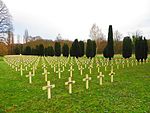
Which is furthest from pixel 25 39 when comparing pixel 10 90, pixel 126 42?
pixel 10 90

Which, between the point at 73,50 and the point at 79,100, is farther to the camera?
the point at 73,50

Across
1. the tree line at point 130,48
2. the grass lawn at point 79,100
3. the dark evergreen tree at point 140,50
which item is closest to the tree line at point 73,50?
the tree line at point 130,48

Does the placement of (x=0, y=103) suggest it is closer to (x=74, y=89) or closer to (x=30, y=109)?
(x=30, y=109)

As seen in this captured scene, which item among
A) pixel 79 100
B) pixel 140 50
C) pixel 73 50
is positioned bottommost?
pixel 79 100

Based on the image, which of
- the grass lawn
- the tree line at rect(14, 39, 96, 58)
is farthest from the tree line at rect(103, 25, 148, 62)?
the grass lawn

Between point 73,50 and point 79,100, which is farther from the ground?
point 73,50

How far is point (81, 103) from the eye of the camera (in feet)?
38.1

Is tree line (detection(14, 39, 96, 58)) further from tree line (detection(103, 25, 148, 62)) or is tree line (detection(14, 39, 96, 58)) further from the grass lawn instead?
the grass lawn

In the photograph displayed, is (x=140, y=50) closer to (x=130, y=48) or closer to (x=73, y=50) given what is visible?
(x=130, y=48)

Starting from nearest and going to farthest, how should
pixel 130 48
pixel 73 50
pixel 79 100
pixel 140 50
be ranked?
pixel 79 100
pixel 140 50
pixel 130 48
pixel 73 50

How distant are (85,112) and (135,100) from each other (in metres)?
2.94

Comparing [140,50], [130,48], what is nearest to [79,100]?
[140,50]

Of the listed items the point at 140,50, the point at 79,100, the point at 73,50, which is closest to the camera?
the point at 79,100

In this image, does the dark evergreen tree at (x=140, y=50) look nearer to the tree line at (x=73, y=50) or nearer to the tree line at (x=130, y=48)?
the tree line at (x=130, y=48)
